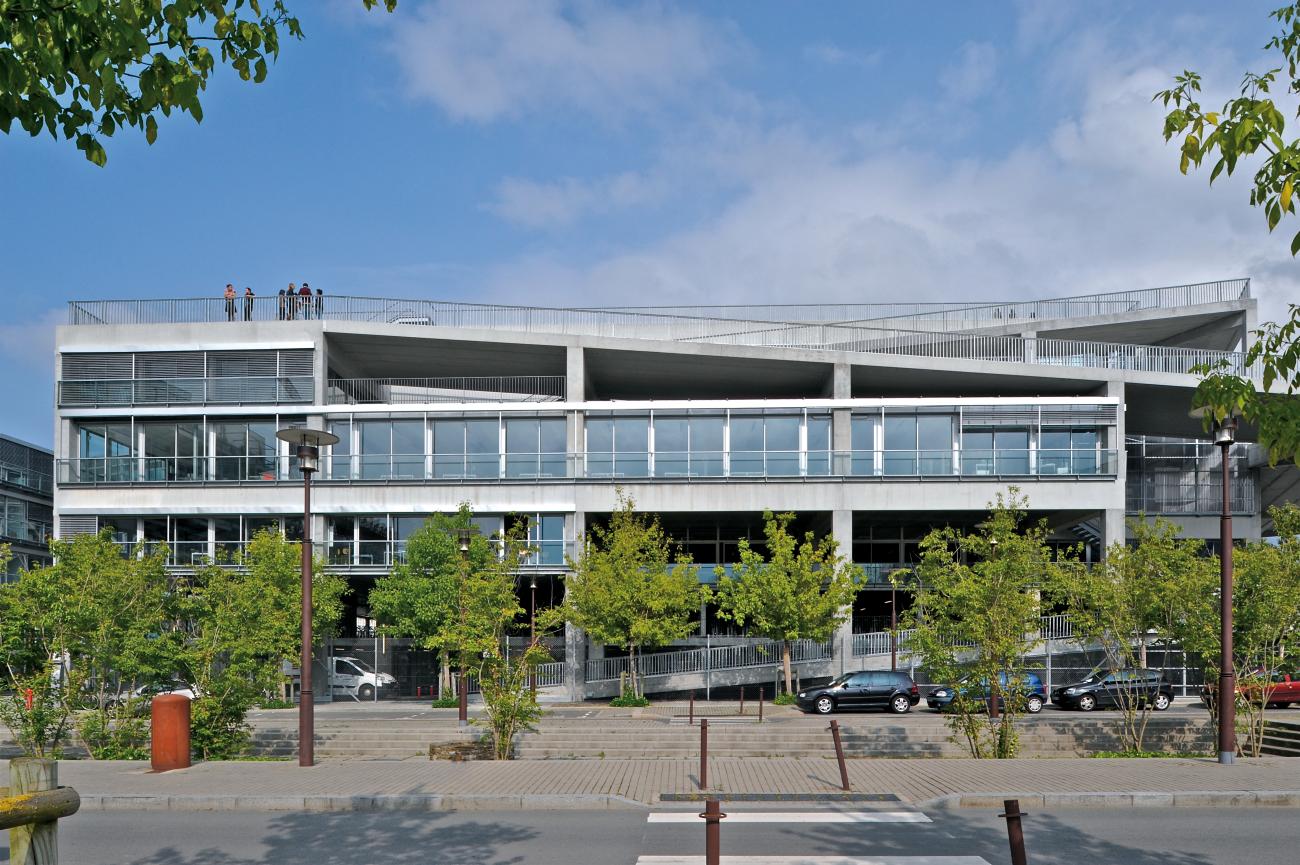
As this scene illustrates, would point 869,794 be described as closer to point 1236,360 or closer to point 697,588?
point 697,588

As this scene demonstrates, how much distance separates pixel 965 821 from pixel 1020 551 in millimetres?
8073

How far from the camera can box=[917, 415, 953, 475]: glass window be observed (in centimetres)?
4100

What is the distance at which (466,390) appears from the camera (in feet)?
157

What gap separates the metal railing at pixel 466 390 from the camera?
46.5 m

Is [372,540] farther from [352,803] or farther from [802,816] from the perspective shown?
[802,816]

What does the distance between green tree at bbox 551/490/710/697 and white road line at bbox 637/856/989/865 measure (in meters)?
24.1

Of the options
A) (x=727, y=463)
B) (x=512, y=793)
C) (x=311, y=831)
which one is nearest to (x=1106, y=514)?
(x=727, y=463)

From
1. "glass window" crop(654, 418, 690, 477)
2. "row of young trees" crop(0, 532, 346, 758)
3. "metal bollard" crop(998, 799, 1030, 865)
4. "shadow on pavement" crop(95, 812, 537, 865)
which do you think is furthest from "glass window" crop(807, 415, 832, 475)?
"metal bollard" crop(998, 799, 1030, 865)

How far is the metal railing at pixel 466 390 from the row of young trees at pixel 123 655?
78.4 feet

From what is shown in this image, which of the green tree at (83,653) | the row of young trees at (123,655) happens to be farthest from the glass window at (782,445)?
the green tree at (83,653)

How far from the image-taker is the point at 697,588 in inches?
1492

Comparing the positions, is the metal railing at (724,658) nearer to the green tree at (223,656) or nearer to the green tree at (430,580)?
the green tree at (430,580)

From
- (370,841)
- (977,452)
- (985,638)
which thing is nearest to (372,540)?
(977,452)

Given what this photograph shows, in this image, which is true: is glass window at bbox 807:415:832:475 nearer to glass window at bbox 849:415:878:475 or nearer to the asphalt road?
glass window at bbox 849:415:878:475
